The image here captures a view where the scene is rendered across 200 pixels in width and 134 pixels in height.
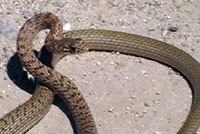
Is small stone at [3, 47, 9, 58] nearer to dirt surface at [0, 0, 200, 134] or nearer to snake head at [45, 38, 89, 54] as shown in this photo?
dirt surface at [0, 0, 200, 134]

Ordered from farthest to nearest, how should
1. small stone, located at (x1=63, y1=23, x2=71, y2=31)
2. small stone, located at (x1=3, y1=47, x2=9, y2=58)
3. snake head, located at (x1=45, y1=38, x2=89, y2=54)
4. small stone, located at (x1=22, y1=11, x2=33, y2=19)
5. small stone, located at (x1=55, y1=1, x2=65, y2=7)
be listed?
small stone, located at (x1=55, y1=1, x2=65, y2=7) → small stone, located at (x1=22, y1=11, x2=33, y2=19) → small stone, located at (x1=63, y1=23, x2=71, y2=31) → small stone, located at (x1=3, y1=47, x2=9, y2=58) → snake head, located at (x1=45, y1=38, x2=89, y2=54)

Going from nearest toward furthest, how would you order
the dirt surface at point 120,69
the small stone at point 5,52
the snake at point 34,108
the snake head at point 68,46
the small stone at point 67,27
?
the snake at point 34,108 < the dirt surface at point 120,69 < the snake head at point 68,46 < the small stone at point 5,52 < the small stone at point 67,27

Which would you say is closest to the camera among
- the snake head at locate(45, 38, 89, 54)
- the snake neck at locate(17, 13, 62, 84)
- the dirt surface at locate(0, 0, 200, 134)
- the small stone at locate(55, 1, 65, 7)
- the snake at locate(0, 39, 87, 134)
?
the snake at locate(0, 39, 87, 134)

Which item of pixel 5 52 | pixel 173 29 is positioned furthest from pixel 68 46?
pixel 173 29

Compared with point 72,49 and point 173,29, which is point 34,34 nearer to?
point 72,49

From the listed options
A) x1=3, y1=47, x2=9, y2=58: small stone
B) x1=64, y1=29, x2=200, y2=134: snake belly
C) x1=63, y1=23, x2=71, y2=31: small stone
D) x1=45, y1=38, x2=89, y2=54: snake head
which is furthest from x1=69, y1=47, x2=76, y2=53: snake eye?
x1=63, y1=23, x2=71, y2=31: small stone

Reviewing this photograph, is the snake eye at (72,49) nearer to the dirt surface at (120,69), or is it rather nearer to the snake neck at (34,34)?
the snake neck at (34,34)

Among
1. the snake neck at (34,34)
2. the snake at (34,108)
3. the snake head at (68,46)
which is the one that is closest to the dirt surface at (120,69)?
the snake at (34,108)
